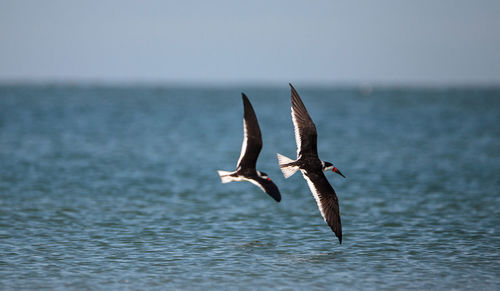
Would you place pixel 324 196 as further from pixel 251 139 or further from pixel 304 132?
pixel 251 139

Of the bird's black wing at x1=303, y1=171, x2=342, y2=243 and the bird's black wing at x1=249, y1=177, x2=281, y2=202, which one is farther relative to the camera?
the bird's black wing at x1=303, y1=171, x2=342, y2=243

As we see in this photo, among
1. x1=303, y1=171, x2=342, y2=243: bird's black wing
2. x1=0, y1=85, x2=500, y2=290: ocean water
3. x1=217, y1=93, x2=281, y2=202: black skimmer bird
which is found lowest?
x1=0, y1=85, x2=500, y2=290: ocean water

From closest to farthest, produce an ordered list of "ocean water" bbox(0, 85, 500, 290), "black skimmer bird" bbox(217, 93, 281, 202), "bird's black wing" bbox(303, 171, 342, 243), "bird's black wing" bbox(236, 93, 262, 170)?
"ocean water" bbox(0, 85, 500, 290) → "black skimmer bird" bbox(217, 93, 281, 202) → "bird's black wing" bbox(236, 93, 262, 170) → "bird's black wing" bbox(303, 171, 342, 243)

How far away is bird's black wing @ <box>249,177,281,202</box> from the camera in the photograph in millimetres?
11941

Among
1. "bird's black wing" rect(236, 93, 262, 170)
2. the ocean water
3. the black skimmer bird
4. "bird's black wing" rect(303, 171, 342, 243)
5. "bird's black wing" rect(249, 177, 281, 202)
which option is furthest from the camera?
"bird's black wing" rect(303, 171, 342, 243)

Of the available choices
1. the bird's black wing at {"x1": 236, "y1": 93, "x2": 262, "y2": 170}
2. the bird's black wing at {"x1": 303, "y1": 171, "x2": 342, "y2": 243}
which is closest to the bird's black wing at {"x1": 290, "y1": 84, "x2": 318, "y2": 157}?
the bird's black wing at {"x1": 303, "y1": 171, "x2": 342, "y2": 243}

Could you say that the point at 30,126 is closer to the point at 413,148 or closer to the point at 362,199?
the point at 413,148

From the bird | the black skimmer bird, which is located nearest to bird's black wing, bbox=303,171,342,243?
the bird

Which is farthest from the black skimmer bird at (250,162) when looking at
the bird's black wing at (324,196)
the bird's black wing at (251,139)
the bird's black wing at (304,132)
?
the bird's black wing at (324,196)

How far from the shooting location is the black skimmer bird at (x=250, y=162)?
12691 mm

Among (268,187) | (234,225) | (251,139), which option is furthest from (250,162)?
(234,225)

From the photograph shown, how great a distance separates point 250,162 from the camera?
1322cm

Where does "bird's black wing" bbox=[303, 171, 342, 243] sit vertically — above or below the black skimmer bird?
below

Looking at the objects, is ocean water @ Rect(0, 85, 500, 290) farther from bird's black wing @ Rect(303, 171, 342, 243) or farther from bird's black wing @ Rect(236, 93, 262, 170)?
bird's black wing @ Rect(236, 93, 262, 170)
